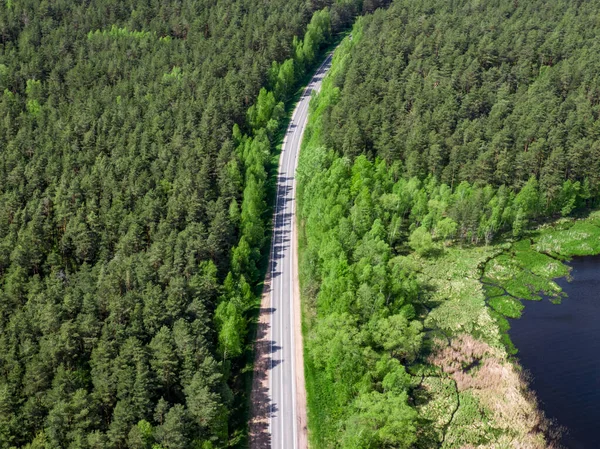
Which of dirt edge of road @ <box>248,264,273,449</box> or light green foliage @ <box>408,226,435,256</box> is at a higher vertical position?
light green foliage @ <box>408,226,435,256</box>

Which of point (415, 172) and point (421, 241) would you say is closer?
point (421, 241)

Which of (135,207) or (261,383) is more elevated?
(135,207)

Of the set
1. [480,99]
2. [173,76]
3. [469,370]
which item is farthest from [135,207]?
[480,99]

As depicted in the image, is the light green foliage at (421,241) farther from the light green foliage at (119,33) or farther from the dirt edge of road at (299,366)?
the light green foliage at (119,33)

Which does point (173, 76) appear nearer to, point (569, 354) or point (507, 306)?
point (507, 306)

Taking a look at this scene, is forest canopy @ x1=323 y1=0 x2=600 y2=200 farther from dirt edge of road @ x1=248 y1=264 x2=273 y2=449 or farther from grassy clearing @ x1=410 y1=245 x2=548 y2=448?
dirt edge of road @ x1=248 y1=264 x2=273 y2=449

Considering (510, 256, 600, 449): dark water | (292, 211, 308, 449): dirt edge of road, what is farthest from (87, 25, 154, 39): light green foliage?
(510, 256, 600, 449): dark water
